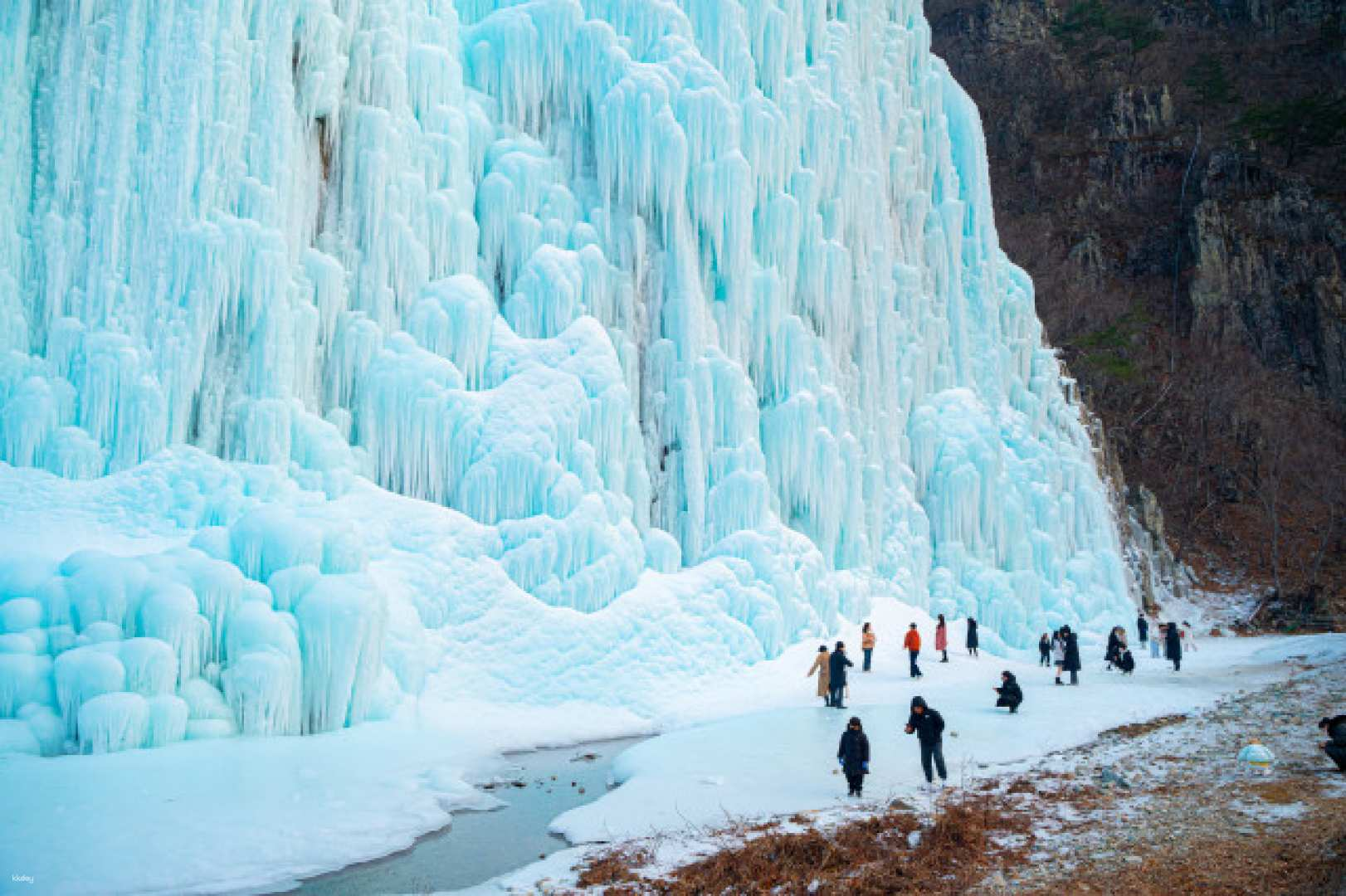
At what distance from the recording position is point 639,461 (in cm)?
1902

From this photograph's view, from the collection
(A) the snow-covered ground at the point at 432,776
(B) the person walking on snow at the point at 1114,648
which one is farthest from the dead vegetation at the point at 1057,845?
(B) the person walking on snow at the point at 1114,648

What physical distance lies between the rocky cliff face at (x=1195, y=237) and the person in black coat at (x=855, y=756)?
102ft

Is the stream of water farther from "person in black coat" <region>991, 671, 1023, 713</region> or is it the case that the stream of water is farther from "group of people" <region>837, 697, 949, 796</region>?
"person in black coat" <region>991, 671, 1023, 713</region>

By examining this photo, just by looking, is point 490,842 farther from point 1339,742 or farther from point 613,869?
point 1339,742

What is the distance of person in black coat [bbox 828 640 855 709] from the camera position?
15.3 meters

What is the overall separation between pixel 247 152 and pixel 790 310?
40.5ft

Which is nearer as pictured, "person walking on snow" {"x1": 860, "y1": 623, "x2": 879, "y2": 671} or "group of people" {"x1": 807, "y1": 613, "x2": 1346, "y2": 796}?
"group of people" {"x1": 807, "y1": 613, "x2": 1346, "y2": 796}

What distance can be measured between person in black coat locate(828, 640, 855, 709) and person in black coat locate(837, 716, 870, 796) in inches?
209

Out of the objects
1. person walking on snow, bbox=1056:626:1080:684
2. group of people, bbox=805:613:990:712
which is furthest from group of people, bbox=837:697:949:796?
person walking on snow, bbox=1056:626:1080:684

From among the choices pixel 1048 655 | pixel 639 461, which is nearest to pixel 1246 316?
pixel 1048 655

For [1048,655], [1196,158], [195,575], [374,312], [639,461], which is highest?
[1196,158]

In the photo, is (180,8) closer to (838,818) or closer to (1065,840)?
(838,818)

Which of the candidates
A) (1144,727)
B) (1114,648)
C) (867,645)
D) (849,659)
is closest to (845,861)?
(1144,727)

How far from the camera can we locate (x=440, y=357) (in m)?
17.7
